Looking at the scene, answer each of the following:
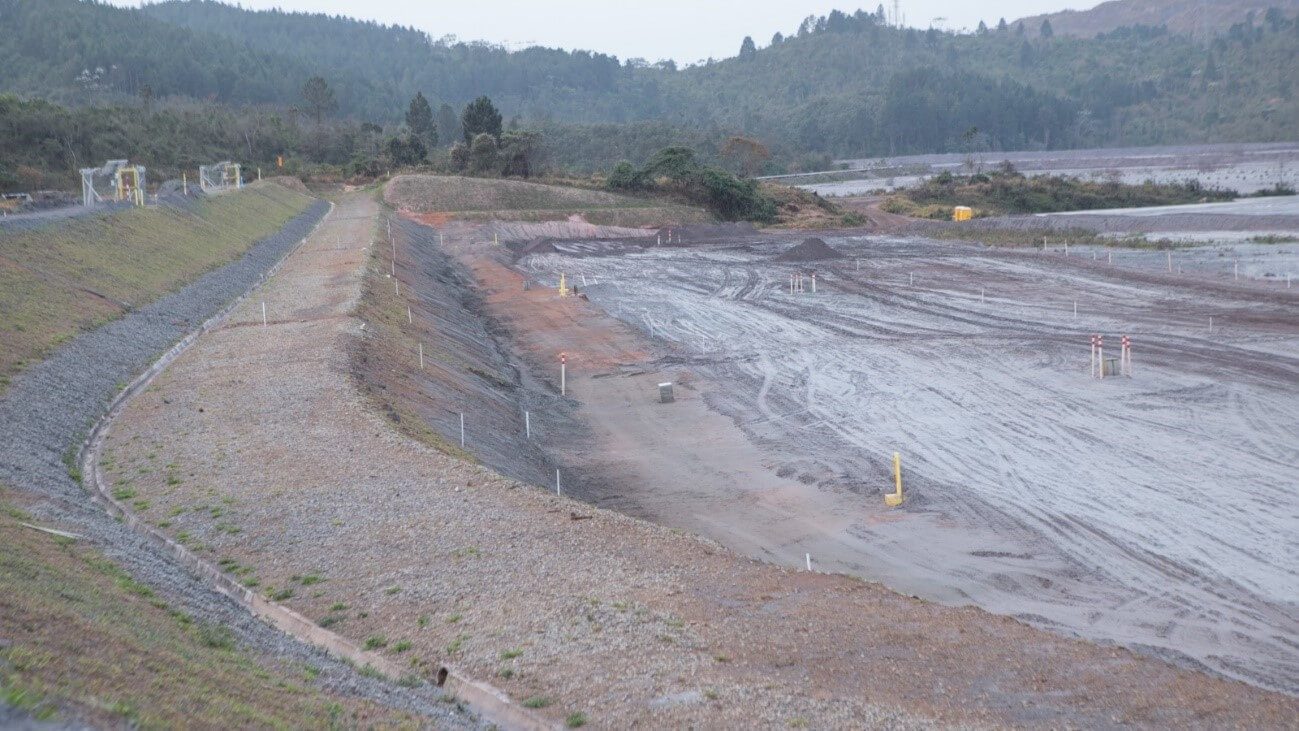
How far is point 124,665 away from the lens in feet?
25.5

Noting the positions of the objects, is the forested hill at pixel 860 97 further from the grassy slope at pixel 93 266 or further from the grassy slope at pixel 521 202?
the grassy slope at pixel 93 266

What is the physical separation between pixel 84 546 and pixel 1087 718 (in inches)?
393

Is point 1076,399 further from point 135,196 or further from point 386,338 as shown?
point 135,196

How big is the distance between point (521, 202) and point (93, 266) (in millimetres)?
50177

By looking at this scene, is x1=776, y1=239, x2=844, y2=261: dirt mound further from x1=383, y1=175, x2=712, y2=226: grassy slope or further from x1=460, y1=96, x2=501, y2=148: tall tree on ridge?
x1=460, y1=96, x2=501, y2=148: tall tree on ridge

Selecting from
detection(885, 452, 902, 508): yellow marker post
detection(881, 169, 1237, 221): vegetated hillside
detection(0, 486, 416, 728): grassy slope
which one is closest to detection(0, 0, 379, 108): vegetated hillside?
detection(881, 169, 1237, 221): vegetated hillside

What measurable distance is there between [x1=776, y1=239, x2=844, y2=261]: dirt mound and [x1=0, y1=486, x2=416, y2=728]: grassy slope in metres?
49.0

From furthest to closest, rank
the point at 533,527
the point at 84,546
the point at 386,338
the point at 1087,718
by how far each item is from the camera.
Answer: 1. the point at 386,338
2. the point at 533,527
3. the point at 84,546
4. the point at 1087,718

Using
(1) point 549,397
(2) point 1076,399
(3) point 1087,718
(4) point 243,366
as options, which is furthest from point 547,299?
(3) point 1087,718

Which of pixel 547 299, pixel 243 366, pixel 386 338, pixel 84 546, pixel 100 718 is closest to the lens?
pixel 100 718

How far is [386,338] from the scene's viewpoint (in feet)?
94.0

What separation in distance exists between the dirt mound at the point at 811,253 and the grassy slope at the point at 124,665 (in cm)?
4896

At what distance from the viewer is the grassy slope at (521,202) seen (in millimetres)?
77375

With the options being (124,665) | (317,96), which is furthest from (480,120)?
(124,665)
